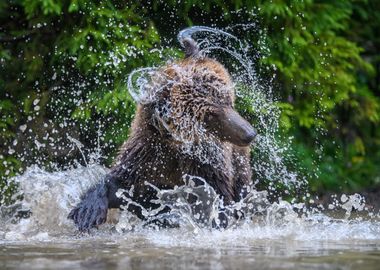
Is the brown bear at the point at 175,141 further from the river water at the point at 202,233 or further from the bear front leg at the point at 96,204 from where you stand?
the river water at the point at 202,233

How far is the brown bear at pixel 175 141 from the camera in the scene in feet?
23.2

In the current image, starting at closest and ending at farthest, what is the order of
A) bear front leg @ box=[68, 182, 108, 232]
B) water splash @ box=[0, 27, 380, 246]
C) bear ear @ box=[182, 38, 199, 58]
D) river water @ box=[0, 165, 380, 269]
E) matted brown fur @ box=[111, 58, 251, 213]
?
river water @ box=[0, 165, 380, 269] < water splash @ box=[0, 27, 380, 246] < bear front leg @ box=[68, 182, 108, 232] < matted brown fur @ box=[111, 58, 251, 213] < bear ear @ box=[182, 38, 199, 58]

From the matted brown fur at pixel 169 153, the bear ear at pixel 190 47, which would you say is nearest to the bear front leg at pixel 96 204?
the matted brown fur at pixel 169 153

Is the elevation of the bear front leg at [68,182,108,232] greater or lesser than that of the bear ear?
lesser

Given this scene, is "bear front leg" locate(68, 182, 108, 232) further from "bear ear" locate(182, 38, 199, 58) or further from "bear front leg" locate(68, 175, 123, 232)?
"bear ear" locate(182, 38, 199, 58)

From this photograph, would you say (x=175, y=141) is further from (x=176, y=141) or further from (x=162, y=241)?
(x=162, y=241)

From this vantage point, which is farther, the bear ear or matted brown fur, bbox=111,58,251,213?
the bear ear

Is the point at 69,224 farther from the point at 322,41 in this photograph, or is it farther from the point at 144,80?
the point at 322,41

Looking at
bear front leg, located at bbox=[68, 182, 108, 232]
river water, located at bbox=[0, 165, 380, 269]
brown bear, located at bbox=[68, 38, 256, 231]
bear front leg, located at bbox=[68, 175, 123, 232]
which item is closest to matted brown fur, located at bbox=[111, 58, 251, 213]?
brown bear, located at bbox=[68, 38, 256, 231]

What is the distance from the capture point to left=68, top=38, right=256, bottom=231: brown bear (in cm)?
707

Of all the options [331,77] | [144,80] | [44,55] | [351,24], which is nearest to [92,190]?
[144,80]

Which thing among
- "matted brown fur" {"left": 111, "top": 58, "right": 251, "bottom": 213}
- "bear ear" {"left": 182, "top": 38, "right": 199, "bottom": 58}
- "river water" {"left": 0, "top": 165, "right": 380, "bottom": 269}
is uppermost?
"bear ear" {"left": 182, "top": 38, "right": 199, "bottom": 58}

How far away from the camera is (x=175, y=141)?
712 centimetres

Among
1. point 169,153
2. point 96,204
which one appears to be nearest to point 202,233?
point 169,153
